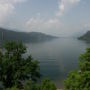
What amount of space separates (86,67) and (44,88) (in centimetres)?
744

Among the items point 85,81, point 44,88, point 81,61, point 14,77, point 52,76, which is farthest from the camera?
point 52,76

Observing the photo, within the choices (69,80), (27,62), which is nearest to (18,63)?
(27,62)

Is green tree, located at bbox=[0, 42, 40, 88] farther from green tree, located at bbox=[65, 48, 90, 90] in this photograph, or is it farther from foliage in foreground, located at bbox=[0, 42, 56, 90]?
green tree, located at bbox=[65, 48, 90, 90]

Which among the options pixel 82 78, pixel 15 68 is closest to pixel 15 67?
pixel 15 68

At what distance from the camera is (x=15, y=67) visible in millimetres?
44031

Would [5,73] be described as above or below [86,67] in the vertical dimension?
below

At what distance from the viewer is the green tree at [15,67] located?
43.6 metres

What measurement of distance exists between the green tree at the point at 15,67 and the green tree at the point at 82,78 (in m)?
18.0

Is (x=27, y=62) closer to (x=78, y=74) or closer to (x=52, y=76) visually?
(x=78, y=74)

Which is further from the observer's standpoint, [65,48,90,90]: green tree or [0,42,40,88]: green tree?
[0,42,40,88]: green tree

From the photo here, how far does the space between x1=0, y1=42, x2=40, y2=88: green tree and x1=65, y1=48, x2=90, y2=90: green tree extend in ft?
59.0

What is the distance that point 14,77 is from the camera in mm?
43062

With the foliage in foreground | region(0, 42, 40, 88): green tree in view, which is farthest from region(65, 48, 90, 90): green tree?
region(0, 42, 40, 88): green tree

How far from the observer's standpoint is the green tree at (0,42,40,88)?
43.6 m
